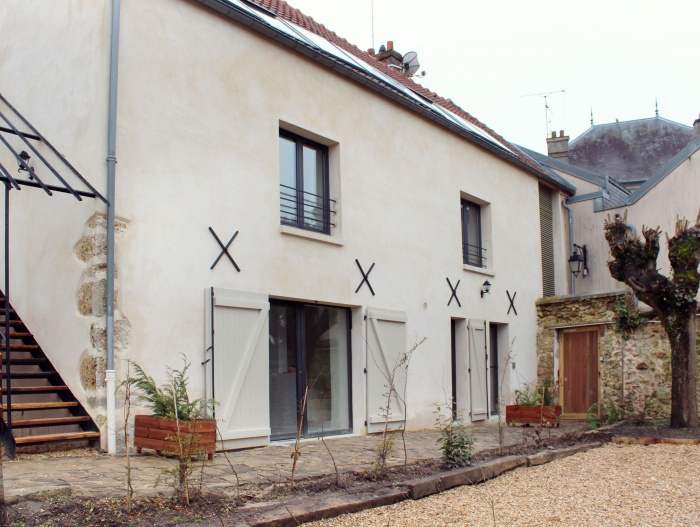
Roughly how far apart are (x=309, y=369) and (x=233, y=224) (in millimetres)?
2036

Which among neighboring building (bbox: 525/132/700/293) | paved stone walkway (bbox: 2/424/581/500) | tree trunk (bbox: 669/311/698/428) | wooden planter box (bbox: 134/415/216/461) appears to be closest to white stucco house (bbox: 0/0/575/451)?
wooden planter box (bbox: 134/415/216/461)

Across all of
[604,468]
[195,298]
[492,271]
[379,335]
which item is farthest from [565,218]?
[195,298]

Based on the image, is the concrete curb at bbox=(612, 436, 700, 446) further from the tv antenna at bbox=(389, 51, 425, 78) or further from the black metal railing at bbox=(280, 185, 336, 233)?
the tv antenna at bbox=(389, 51, 425, 78)

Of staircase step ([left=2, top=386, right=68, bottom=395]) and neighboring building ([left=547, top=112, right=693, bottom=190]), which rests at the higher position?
neighboring building ([left=547, top=112, right=693, bottom=190])

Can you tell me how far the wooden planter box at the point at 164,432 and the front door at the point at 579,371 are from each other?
8.00 m

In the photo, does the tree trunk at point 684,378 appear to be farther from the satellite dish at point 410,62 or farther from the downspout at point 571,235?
the satellite dish at point 410,62

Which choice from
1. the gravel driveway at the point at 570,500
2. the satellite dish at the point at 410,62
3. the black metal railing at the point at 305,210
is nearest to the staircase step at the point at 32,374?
the black metal railing at the point at 305,210

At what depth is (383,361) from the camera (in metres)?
9.06

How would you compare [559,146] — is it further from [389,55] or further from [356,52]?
[356,52]

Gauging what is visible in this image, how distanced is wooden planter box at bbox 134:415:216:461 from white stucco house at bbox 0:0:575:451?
0.72ft

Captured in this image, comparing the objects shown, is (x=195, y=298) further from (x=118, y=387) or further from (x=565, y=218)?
(x=565, y=218)

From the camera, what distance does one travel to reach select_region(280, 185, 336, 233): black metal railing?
27.4 ft

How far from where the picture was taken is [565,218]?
48.3ft

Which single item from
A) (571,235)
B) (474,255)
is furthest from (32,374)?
(571,235)
